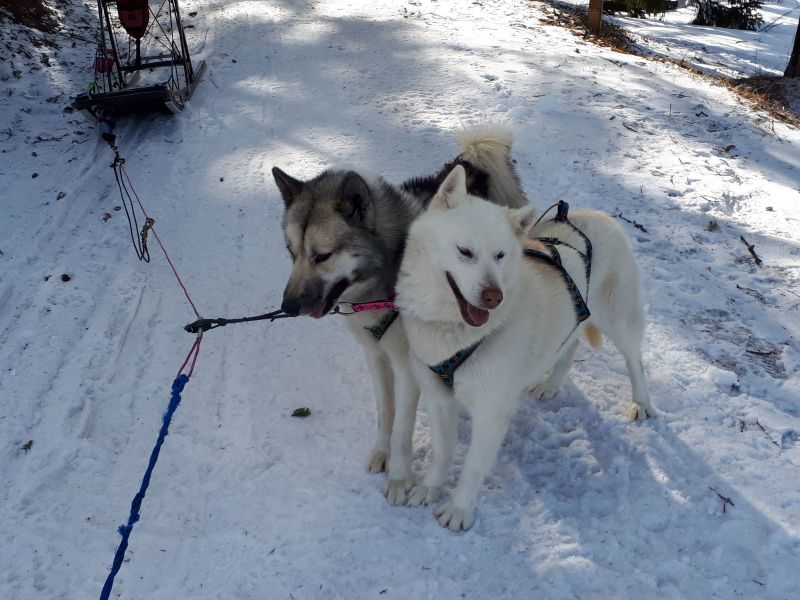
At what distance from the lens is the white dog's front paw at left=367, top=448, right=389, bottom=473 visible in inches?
130

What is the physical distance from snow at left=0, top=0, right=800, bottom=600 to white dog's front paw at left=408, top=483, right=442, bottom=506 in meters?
0.11

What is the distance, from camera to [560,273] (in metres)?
2.99

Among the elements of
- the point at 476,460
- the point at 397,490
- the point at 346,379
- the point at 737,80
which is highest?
the point at 737,80

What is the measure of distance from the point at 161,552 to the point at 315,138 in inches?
212

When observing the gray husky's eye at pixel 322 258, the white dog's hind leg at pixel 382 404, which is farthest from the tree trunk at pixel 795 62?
the gray husky's eye at pixel 322 258

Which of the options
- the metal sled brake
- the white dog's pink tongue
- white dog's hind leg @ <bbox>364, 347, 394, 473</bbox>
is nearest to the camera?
the white dog's pink tongue

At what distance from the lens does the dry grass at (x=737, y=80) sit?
8094 millimetres

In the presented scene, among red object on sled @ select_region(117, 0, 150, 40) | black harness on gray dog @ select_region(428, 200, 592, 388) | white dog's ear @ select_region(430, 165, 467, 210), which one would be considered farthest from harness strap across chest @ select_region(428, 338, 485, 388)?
red object on sled @ select_region(117, 0, 150, 40)

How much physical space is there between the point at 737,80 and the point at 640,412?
808 centimetres

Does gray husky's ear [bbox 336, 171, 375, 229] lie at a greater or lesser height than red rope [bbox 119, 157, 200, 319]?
greater

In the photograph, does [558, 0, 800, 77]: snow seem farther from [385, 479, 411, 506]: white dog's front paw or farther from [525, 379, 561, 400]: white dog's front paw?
[385, 479, 411, 506]: white dog's front paw

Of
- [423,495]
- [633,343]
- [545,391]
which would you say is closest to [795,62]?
[633,343]

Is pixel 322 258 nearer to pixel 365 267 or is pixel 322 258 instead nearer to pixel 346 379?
pixel 365 267

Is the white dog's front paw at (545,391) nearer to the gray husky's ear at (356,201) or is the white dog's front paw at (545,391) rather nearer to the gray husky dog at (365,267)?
the gray husky dog at (365,267)
